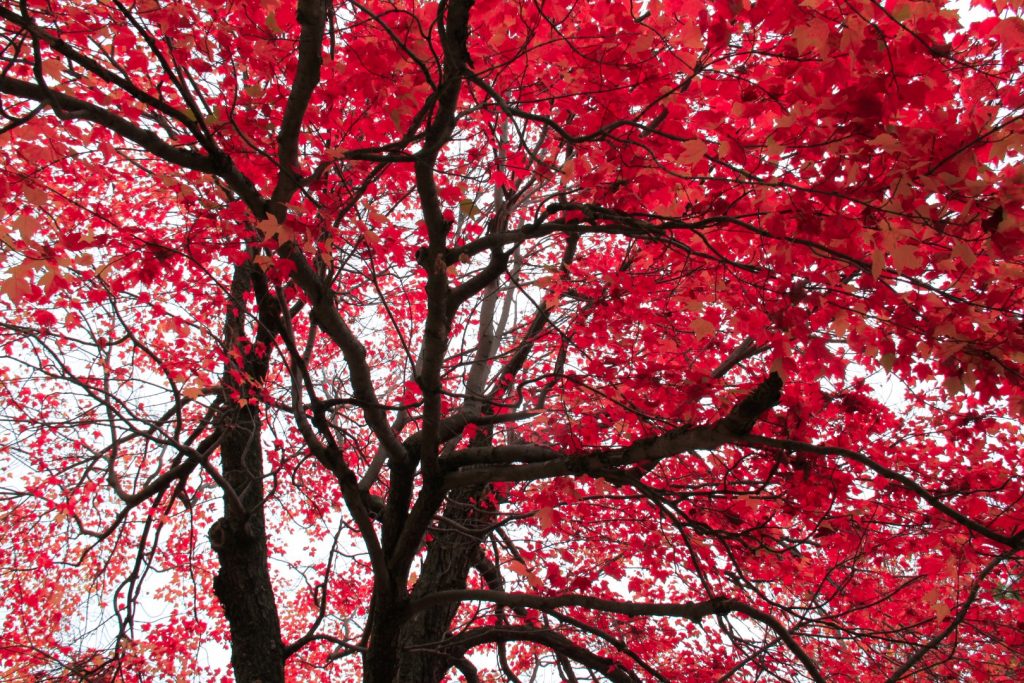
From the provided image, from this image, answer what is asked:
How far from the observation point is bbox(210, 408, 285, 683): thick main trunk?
18.7 ft

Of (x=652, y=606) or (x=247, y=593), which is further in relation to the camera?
(x=247, y=593)

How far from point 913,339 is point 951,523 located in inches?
83.6

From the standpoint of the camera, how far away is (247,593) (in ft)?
19.3

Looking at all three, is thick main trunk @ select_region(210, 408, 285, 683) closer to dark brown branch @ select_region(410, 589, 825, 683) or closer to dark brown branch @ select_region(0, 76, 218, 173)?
dark brown branch @ select_region(410, 589, 825, 683)

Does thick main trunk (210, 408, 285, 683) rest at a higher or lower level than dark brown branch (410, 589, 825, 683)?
higher

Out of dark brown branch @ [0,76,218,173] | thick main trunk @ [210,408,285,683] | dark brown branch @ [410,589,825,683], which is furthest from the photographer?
thick main trunk @ [210,408,285,683]

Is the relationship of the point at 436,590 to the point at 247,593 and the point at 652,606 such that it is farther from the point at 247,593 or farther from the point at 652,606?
the point at 652,606

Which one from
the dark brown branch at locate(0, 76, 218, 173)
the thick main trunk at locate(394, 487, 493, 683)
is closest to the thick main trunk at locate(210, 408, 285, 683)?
the thick main trunk at locate(394, 487, 493, 683)

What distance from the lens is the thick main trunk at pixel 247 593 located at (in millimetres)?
5703

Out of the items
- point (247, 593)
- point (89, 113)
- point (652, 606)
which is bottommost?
point (652, 606)

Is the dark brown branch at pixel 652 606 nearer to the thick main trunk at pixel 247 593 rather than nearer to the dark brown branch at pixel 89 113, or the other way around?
the thick main trunk at pixel 247 593

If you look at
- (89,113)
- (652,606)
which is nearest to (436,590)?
(652,606)

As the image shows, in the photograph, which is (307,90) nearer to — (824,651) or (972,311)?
(972,311)

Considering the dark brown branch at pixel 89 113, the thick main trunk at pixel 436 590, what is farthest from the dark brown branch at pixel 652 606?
the dark brown branch at pixel 89 113
